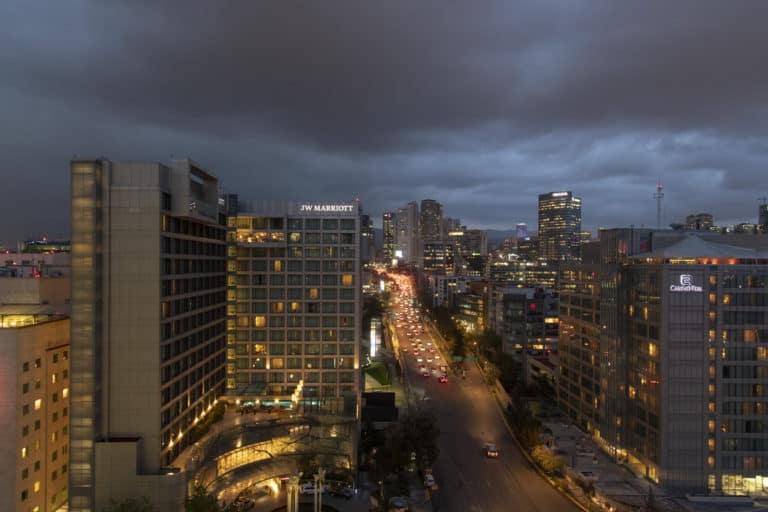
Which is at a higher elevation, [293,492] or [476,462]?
[293,492]

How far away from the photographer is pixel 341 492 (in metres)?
50.0

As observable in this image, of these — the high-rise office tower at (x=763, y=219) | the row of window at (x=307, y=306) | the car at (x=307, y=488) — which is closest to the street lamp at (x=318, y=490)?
the car at (x=307, y=488)

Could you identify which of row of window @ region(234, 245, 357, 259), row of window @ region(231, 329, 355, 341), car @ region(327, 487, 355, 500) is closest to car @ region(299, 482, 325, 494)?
car @ region(327, 487, 355, 500)

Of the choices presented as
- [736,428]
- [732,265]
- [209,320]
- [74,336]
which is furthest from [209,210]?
[736,428]

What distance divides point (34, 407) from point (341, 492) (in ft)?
91.5

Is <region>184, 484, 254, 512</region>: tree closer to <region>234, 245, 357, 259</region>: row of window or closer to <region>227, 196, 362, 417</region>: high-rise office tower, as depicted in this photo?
<region>227, 196, 362, 417</region>: high-rise office tower

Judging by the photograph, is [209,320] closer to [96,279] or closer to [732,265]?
[96,279]

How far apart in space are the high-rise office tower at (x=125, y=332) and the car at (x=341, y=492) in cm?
1505

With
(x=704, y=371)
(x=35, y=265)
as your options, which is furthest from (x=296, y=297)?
(x=704, y=371)

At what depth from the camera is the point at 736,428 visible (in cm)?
5191

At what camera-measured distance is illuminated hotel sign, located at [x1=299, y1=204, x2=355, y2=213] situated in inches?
2667

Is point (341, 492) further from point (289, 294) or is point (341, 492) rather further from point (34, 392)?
point (34, 392)

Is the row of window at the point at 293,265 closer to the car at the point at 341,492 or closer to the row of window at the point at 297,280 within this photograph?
the row of window at the point at 297,280

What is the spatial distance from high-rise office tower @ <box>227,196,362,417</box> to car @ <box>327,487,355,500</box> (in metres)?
16.5
